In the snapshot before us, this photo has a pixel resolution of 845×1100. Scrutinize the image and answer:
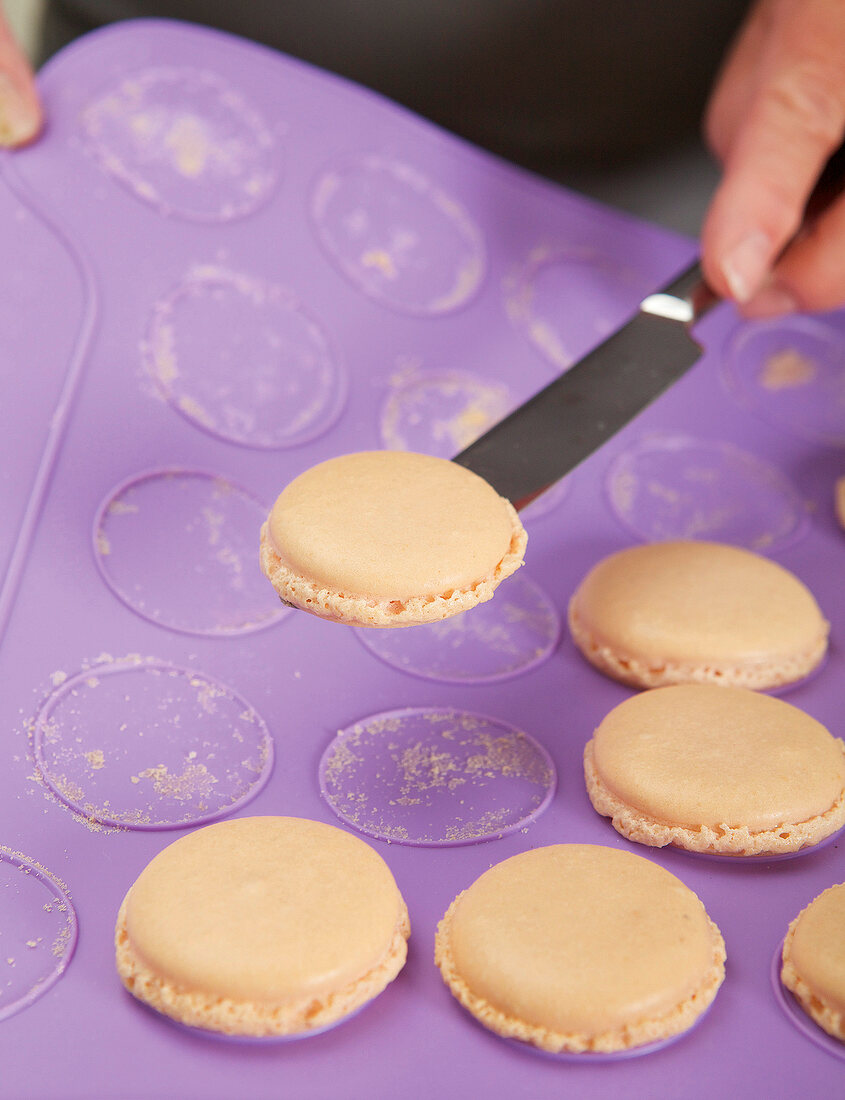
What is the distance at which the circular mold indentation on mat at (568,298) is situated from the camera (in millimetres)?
1675

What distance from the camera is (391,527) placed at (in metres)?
1.05

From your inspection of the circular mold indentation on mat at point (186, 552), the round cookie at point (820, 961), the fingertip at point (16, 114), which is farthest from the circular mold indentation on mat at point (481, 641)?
→ the fingertip at point (16, 114)

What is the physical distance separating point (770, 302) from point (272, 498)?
0.81 metres

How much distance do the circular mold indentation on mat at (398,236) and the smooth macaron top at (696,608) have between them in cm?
55

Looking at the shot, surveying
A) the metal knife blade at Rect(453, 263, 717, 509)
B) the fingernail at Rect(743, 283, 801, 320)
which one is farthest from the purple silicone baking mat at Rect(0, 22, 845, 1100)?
the metal knife blade at Rect(453, 263, 717, 509)

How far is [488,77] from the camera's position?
187 cm

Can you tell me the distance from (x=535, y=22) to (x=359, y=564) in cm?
122

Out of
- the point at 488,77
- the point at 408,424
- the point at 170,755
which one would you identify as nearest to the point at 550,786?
the point at 170,755

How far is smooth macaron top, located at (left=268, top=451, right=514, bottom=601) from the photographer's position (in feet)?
3.37

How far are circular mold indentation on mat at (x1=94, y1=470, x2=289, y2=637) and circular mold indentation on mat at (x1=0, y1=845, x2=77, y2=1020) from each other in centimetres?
33

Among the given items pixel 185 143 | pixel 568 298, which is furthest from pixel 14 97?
pixel 568 298

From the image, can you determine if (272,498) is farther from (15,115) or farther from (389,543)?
(15,115)

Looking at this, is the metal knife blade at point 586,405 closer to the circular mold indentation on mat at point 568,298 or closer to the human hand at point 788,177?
the human hand at point 788,177

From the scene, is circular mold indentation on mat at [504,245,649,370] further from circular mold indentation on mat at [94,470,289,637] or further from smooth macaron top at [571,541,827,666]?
circular mold indentation on mat at [94,470,289,637]
